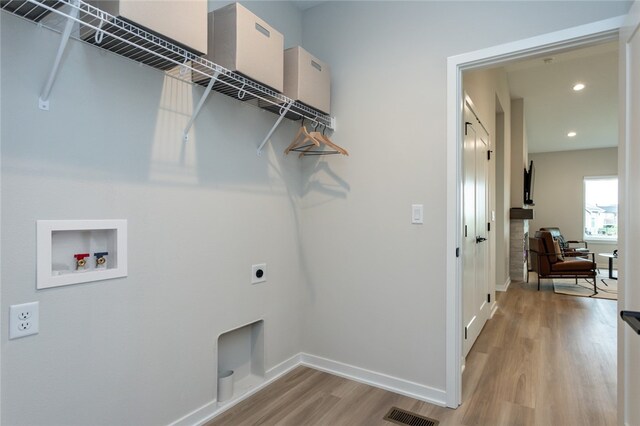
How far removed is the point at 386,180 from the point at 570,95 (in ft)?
17.8

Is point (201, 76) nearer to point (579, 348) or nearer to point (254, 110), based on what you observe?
point (254, 110)

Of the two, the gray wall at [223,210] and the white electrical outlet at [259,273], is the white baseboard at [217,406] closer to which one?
the gray wall at [223,210]

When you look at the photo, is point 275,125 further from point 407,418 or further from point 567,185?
point 567,185

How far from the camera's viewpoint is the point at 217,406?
81.0 inches

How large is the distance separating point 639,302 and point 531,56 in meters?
1.36

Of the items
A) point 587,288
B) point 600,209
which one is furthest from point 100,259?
point 600,209

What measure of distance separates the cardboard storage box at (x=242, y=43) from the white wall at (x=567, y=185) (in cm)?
1006

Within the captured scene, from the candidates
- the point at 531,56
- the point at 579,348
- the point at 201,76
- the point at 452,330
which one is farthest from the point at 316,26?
the point at 579,348

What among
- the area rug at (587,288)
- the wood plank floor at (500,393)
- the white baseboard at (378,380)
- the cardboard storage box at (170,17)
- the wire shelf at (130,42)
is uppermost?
the cardboard storage box at (170,17)

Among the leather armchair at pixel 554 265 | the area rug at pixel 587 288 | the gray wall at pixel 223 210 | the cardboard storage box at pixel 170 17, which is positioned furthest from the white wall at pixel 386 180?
the area rug at pixel 587 288

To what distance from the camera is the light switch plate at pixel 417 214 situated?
225 cm

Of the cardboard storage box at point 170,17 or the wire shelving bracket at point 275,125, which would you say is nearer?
the cardboard storage box at point 170,17

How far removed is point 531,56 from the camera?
1939 millimetres

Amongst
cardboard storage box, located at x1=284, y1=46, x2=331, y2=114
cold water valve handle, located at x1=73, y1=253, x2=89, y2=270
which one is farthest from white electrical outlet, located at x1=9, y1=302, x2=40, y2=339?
cardboard storage box, located at x1=284, y1=46, x2=331, y2=114
